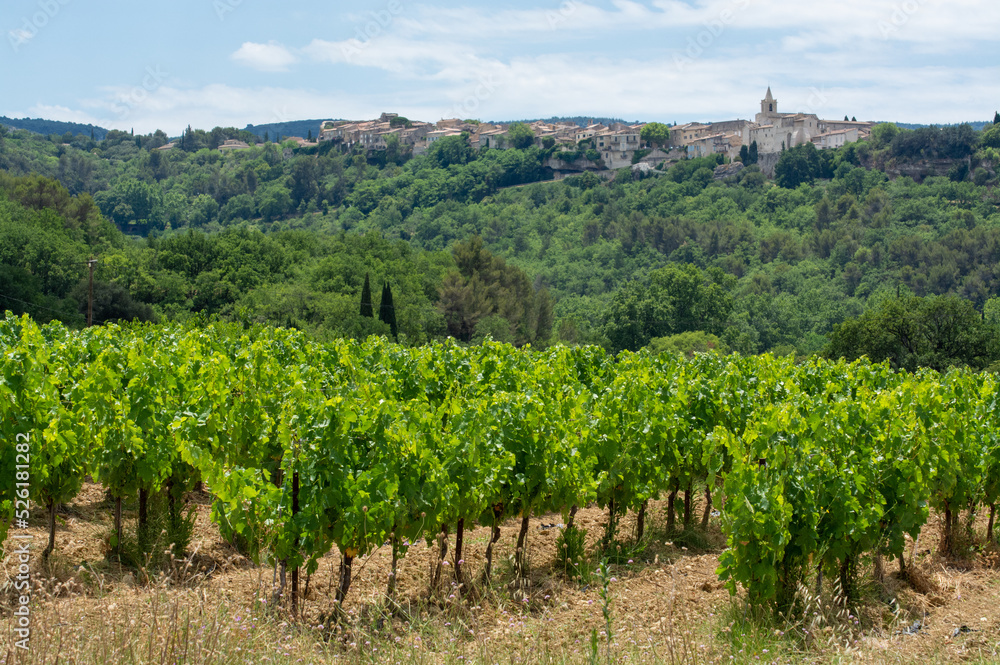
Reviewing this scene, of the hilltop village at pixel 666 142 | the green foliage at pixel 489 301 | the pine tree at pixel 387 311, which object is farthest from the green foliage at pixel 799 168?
the pine tree at pixel 387 311

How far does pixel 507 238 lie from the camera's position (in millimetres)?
122312

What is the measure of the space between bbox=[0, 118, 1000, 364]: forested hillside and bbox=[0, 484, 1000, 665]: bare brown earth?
84.2ft

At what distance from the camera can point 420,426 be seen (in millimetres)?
9016

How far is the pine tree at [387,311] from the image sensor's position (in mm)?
54688

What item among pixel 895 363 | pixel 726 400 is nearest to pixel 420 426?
pixel 726 400

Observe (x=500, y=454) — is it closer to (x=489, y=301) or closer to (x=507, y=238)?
(x=489, y=301)

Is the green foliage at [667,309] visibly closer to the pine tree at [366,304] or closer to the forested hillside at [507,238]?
the forested hillside at [507,238]

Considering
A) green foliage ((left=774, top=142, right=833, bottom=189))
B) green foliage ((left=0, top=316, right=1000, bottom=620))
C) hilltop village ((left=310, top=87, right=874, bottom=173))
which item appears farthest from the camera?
hilltop village ((left=310, top=87, right=874, bottom=173))

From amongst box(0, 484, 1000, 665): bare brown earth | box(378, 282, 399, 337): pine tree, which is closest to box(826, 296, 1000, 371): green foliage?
box(378, 282, 399, 337): pine tree

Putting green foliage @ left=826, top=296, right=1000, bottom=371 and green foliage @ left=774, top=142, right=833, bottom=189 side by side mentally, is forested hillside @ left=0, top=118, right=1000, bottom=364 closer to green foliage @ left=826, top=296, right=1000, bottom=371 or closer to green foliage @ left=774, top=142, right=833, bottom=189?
green foliage @ left=774, top=142, right=833, bottom=189

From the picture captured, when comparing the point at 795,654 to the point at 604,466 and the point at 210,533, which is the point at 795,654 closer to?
the point at 604,466

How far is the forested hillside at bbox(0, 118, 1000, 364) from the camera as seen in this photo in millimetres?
57375

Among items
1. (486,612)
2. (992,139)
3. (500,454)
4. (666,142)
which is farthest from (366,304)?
(666,142)

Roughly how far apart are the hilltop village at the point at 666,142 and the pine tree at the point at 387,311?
100236mm
